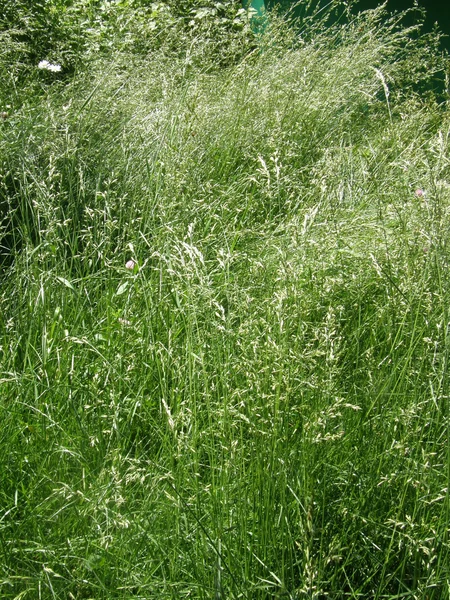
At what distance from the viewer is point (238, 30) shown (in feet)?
22.2

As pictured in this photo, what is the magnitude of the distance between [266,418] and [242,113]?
2.42 meters

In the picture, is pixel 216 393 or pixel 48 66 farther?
pixel 48 66

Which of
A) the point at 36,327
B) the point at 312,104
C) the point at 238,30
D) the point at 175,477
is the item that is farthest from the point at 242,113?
the point at 238,30

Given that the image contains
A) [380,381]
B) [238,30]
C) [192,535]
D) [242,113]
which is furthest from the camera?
[238,30]

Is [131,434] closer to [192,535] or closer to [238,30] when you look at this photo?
[192,535]

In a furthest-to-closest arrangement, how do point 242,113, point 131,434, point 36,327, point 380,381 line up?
point 242,113 < point 36,327 < point 131,434 < point 380,381

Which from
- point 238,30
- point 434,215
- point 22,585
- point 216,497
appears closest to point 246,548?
point 216,497

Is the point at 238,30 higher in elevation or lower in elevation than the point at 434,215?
lower

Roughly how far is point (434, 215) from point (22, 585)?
4.28 ft

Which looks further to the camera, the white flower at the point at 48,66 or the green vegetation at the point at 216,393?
the white flower at the point at 48,66

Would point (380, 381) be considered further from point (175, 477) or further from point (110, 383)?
point (110, 383)

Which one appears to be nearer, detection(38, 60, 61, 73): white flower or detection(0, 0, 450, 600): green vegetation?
detection(0, 0, 450, 600): green vegetation

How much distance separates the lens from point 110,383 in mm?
2197

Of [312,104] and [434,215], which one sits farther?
[312,104]
